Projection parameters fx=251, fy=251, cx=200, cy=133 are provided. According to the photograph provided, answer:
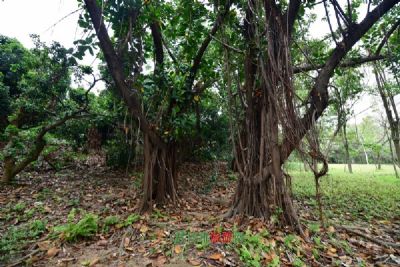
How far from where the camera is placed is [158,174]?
3.55 meters

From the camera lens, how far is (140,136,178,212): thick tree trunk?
3.31 m

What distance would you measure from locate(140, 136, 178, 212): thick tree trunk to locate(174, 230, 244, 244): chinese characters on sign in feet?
3.32

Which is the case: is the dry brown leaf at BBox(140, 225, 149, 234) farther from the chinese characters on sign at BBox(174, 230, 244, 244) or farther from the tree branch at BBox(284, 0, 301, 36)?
the tree branch at BBox(284, 0, 301, 36)

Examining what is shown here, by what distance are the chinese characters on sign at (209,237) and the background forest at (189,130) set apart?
2cm

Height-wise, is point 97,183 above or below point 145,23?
below

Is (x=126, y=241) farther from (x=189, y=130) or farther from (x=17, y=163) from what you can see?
(x=17, y=163)

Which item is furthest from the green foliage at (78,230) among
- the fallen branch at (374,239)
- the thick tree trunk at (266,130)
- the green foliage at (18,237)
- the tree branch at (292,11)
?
the tree branch at (292,11)

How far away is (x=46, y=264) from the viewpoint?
215 cm

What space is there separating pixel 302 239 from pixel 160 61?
2.98m

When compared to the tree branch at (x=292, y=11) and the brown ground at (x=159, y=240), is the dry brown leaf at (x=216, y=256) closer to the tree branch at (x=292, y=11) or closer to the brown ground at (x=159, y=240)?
the brown ground at (x=159, y=240)

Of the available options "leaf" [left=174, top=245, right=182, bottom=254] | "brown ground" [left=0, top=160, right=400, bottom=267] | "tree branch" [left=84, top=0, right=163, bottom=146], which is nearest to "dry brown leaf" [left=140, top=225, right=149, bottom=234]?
"brown ground" [left=0, top=160, right=400, bottom=267]

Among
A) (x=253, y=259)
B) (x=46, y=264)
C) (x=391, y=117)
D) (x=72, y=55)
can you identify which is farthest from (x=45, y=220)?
(x=391, y=117)

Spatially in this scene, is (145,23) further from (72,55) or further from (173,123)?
(173,123)

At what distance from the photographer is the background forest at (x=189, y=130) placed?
231 centimetres
